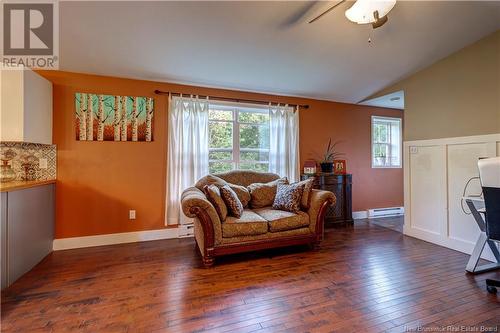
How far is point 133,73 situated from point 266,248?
300 centimetres

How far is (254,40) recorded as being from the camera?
281cm

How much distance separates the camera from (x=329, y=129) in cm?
467

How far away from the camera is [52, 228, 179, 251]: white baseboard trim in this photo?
3.15 m

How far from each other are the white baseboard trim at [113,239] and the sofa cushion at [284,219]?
1.55 m

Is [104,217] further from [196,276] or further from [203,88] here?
[203,88]

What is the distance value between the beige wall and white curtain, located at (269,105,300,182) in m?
1.82

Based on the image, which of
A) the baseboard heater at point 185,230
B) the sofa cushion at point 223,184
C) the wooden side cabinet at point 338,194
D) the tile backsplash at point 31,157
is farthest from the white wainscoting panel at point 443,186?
the tile backsplash at point 31,157

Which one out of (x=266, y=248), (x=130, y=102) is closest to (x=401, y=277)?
(x=266, y=248)

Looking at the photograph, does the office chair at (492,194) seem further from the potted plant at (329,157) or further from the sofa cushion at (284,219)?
the potted plant at (329,157)

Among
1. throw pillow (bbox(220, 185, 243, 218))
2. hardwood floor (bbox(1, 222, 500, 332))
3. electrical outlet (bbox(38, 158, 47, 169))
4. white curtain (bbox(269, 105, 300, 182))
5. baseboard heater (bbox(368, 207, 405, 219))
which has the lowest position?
hardwood floor (bbox(1, 222, 500, 332))

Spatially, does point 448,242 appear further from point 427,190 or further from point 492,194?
point 492,194

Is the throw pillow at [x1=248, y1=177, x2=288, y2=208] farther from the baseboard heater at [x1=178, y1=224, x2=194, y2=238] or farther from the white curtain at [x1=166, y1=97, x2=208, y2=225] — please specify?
the baseboard heater at [x1=178, y1=224, x2=194, y2=238]

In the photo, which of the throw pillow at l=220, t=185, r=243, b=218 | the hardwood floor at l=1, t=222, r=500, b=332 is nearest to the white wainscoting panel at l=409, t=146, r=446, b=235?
the hardwood floor at l=1, t=222, r=500, b=332

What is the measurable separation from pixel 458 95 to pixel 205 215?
3.66 m
